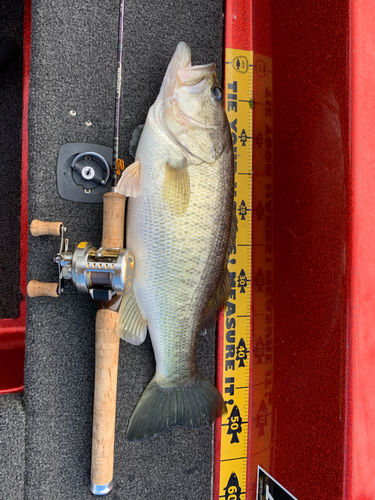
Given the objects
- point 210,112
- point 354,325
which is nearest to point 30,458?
point 354,325

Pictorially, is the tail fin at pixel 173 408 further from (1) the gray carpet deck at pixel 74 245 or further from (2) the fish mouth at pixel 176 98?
(2) the fish mouth at pixel 176 98

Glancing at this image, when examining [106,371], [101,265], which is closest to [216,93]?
[101,265]

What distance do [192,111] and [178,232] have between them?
0.37m

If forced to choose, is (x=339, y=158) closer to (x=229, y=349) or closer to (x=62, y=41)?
(x=229, y=349)

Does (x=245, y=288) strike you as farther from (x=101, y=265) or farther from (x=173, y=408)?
(x=101, y=265)

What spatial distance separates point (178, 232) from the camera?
0.96 metres

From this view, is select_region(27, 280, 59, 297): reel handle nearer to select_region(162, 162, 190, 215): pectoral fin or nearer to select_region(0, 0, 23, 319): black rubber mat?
select_region(162, 162, 190, 215): pectoral fin

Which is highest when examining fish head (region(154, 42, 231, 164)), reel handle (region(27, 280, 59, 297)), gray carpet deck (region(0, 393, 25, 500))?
fish head (region(154, 42, 231, 164))

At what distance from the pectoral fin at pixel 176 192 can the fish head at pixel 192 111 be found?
67mm

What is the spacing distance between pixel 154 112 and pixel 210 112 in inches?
6.7

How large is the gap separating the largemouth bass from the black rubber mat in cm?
75

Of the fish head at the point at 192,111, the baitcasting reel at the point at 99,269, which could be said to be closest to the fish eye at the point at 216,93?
the fish head at the point at 192,111

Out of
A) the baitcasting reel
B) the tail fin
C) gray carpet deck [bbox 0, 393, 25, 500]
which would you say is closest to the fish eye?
the baitcasting reel

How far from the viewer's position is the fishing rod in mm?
884
